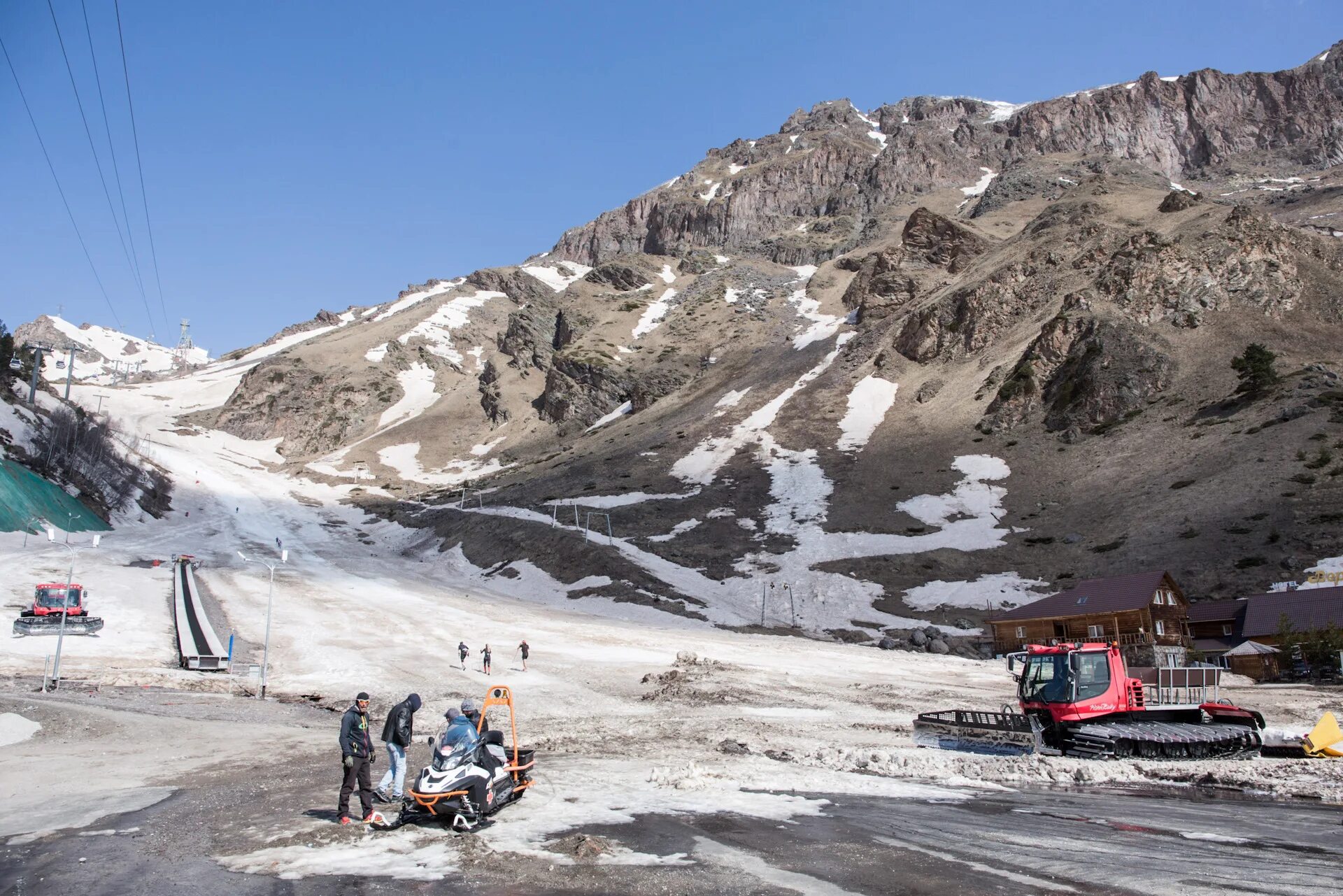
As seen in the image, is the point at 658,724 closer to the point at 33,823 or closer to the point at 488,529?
the point at 33,823

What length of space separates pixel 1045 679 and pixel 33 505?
6293 centimetres

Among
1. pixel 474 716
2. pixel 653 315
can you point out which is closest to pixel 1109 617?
pixel 474 716

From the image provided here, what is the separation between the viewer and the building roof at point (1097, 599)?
131ft

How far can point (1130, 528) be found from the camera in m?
55.1

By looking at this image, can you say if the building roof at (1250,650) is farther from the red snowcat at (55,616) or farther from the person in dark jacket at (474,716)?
the red snowcat at (55,616)

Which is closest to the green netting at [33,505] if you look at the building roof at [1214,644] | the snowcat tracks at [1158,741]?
the snowcat tracks at [1158,741]

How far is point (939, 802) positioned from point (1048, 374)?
268 ft

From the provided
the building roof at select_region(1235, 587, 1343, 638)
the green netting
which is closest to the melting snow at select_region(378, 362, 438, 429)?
the green netting

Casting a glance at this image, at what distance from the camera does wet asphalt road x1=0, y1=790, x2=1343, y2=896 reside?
6.58 metres

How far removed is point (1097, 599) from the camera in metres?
41.6

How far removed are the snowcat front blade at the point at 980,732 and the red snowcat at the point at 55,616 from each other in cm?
3095

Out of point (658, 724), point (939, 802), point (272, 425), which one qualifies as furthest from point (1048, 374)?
point (272, 425)

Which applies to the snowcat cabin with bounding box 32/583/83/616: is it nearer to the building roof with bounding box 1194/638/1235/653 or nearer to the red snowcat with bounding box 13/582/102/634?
the red snowcat with bounding box 13/582/102/634

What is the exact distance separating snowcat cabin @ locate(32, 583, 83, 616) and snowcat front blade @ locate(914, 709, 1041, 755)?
106 ft
